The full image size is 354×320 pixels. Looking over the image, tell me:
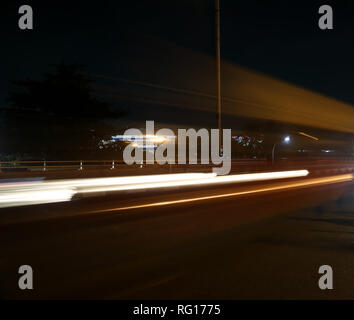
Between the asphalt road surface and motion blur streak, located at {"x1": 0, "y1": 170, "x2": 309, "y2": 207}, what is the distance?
0.39 metres

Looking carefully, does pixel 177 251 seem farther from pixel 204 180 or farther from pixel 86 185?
pixel 204 180

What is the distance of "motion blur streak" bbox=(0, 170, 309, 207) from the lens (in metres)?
11.2

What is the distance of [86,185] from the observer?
47.8 ft

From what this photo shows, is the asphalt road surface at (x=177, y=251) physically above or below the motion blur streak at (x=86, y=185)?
below

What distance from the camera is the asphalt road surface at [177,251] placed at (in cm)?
476

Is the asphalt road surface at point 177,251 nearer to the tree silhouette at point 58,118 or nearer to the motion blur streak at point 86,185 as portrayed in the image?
the motion blur streak at point 86,185

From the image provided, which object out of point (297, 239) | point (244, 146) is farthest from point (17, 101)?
point (297, 239)

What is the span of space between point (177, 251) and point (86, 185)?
866 centimetres

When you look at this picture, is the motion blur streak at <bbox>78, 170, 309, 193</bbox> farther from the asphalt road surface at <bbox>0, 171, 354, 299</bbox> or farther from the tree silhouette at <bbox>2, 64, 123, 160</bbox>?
the tree silhouette at <bbox>2, 64, 123, 160</bbox>

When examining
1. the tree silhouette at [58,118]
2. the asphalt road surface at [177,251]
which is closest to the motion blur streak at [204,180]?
the asphalt road surface at [177,251]

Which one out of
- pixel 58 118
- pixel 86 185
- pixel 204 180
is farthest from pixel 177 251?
pixel 58 118

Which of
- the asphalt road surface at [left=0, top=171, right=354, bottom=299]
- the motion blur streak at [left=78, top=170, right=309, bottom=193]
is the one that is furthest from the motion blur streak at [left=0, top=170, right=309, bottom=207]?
the asphalt road surface at [left=0, top=171, right=354, bottom=299]

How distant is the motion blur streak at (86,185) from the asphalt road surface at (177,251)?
39cm
